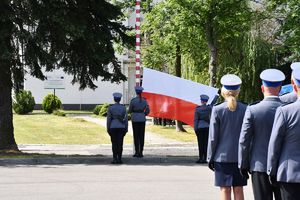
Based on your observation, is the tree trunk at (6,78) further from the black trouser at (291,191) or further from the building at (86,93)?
the building at (86,93)

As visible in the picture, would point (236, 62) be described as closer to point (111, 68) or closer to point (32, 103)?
point (111, 68)

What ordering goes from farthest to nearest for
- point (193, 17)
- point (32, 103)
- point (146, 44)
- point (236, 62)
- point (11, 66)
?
point (32, 103)
point (146, 44)
point (236, 62)
point (193, 17)
point (11, 66)

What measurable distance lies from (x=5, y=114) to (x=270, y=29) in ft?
59.4

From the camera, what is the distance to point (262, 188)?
659cm

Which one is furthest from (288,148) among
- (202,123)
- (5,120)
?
(5,120)

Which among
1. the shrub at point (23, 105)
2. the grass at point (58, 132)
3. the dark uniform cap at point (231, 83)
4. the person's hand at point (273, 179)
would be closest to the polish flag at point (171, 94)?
the grass at point (58, 132)

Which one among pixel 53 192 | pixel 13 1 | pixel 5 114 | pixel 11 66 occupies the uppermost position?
pixel 13 1

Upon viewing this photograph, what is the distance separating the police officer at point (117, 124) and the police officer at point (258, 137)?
9.68 m

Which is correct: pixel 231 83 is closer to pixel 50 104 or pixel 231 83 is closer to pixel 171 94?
pixel 171 94

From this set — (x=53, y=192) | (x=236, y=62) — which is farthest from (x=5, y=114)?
(x=236, y=62)

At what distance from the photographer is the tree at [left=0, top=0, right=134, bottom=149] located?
1645 cm

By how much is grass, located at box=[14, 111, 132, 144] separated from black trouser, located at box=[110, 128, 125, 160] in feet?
26.0

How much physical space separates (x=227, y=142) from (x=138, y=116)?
951cm

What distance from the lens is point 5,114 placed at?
58.9 ft
